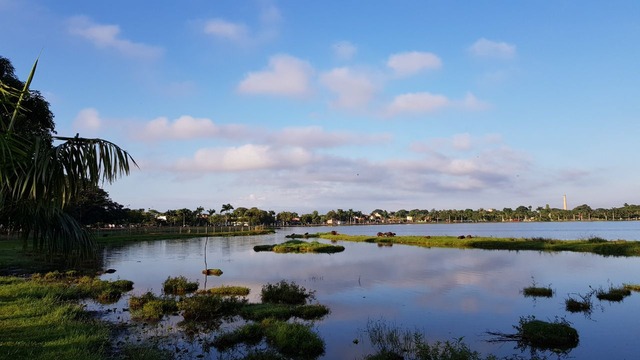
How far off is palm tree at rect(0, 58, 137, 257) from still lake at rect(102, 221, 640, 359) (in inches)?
400

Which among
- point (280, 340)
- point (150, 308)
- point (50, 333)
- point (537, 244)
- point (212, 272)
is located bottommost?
point (212, 272)

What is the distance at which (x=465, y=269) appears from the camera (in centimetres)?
4506

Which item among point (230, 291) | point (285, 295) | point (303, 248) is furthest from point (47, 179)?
point (303, 248)

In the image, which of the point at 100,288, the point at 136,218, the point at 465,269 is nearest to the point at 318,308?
the point at 100,288

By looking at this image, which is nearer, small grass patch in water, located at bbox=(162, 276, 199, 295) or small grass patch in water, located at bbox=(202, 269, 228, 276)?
small grass patch in water, located at bbox=(162, 276, 199, 295)

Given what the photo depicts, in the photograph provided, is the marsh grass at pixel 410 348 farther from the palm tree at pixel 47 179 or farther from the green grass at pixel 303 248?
the green grass at pixel 303 248

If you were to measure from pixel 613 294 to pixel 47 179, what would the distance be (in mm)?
34085

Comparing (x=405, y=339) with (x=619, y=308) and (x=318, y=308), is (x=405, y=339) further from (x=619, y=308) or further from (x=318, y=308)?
(x=619, y=308)

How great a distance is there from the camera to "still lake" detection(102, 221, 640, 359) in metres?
20.3

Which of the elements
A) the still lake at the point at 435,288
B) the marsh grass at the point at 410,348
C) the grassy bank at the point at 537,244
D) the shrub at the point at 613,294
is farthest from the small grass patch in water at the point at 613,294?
the grassy bank at the point at 537,244

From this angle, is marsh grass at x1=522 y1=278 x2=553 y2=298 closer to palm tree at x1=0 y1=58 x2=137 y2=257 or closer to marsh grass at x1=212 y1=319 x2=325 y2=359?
marsh grass at x1=212 y1=319 x2=325 y2=359

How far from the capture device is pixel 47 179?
23.1 ft

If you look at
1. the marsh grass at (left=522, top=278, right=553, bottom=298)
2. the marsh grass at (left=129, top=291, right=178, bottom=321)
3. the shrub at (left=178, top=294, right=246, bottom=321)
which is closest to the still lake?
the marsh grass at (left=522, top=278, right=553, bottom=298)

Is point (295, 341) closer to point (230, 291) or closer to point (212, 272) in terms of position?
point (230, 291)
